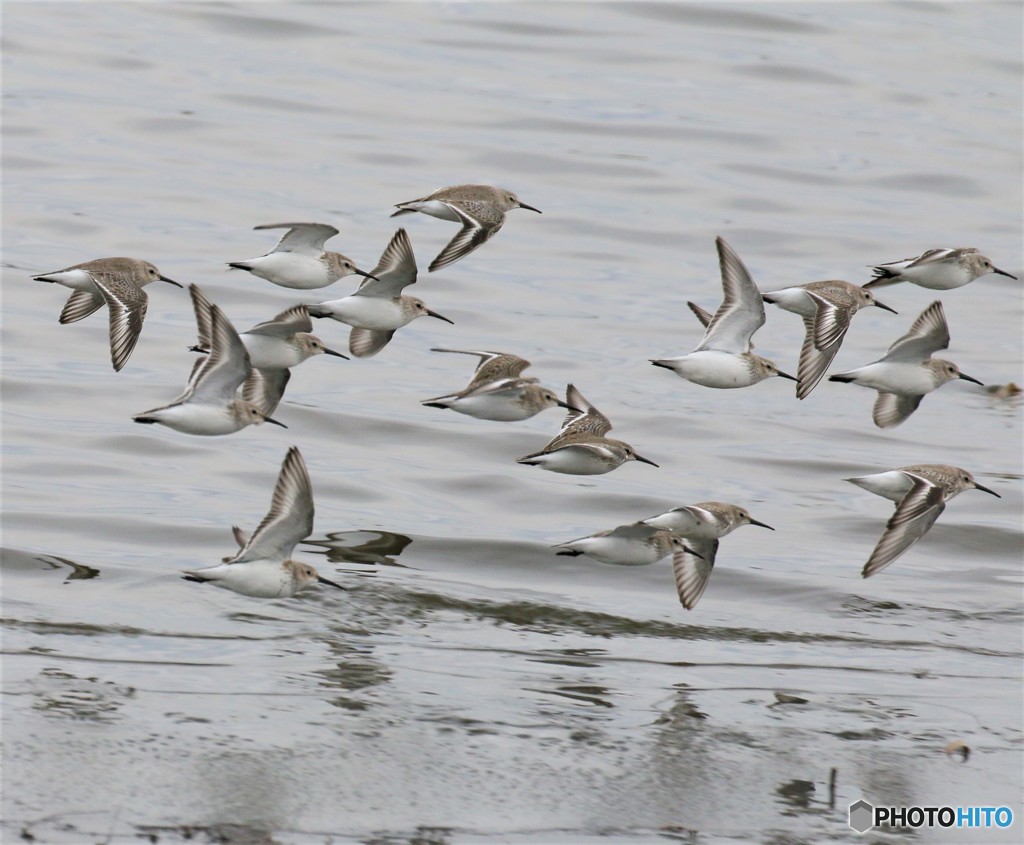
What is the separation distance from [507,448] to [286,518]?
228 inches

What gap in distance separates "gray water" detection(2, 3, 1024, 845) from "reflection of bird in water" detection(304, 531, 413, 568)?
59 millimetres

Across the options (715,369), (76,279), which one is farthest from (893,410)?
(76,279)

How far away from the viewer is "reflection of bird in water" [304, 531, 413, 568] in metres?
10.0

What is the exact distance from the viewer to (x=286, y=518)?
295 inches

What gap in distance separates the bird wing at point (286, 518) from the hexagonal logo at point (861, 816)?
8.94ft

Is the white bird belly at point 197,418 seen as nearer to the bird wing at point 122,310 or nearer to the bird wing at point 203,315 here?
the bird wing at point 203,315

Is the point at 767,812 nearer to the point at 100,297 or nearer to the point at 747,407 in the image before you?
the point at 100,297

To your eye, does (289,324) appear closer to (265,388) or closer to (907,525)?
(265,388)

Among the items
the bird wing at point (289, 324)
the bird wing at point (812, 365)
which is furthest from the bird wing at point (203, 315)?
the bird wing at point (812, 365)

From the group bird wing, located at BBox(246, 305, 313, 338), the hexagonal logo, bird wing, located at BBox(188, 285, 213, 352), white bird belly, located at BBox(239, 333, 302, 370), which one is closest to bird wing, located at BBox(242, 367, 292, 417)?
white bird belly, located at BBox(239, 333, 302, 370)

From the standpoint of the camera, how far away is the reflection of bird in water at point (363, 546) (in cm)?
1002

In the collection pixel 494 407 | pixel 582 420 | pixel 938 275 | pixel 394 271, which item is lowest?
pixel 582 420

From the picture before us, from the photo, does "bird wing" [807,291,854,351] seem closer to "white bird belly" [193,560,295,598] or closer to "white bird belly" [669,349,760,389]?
"white bird belly" [669,349,760,389]

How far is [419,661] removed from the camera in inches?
319
